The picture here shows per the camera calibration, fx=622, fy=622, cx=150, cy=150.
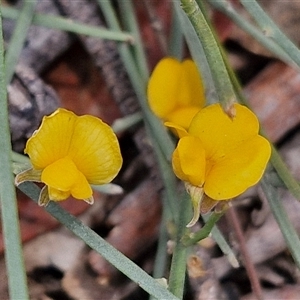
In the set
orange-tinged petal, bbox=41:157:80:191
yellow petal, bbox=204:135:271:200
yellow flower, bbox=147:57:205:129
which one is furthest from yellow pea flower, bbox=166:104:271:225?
yellow flower, bbox=147:57:205:129

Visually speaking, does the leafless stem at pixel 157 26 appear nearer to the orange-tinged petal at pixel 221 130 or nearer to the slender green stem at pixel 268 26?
the slender green stem at pixel 268 26

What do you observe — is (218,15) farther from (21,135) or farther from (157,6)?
(21,135)

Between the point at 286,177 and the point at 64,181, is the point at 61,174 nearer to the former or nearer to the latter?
the point at 64,181

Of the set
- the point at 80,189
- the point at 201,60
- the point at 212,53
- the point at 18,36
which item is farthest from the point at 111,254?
the point at 18,36

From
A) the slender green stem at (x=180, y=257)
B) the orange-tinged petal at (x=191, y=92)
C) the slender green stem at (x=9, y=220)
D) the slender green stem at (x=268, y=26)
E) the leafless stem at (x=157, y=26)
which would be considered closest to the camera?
the slender green stem at (x=9, y=220)

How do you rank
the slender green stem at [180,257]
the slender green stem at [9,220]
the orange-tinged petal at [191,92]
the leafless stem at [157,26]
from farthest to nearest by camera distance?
the leafless stem at [157,26], the orange-tinged petal at [191,92], the slender green stem at [180,257], the slender green stem at [9,220]

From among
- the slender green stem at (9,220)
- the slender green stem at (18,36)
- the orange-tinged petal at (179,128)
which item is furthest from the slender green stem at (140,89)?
the slender green stem at (9,220)

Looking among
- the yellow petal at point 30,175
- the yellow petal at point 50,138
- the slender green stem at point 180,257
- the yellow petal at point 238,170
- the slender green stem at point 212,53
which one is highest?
the slender green stem at point 212,53
